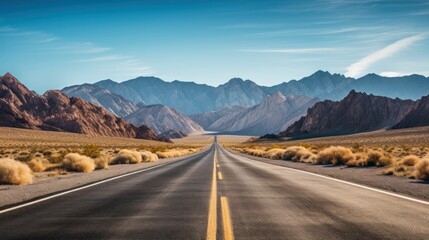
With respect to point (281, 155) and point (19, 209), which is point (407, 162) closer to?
point (19, 209)

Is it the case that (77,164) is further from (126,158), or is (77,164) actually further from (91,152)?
(91,152)

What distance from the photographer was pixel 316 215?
8438mm

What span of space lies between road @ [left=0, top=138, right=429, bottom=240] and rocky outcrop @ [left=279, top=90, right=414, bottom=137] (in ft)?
534

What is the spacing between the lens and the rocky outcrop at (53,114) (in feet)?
450

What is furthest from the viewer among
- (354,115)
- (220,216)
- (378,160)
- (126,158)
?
Answer: (354,115)

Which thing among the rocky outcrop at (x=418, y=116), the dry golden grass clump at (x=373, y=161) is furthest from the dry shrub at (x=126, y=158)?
the rocky outcrop at (x=418, y=116)

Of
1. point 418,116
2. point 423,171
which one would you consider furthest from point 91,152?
point 418,116

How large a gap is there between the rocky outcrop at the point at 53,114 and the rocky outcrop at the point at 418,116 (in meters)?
107

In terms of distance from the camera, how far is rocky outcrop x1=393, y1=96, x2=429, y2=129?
140 metres

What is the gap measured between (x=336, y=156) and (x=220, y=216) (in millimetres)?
22182

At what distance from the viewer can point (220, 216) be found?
326 inches

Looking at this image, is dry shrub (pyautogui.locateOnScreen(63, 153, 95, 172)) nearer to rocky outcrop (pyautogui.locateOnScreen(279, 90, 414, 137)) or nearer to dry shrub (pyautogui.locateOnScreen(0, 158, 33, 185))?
dry shrub (pyautogui.locateOnScreen(0, 158, 33, 185))

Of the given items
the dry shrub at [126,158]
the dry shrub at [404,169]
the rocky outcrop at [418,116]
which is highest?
the rocky outcrop at [418,116]

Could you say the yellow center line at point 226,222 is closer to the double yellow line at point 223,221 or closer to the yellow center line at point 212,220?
the double yellow line at point 223,221
